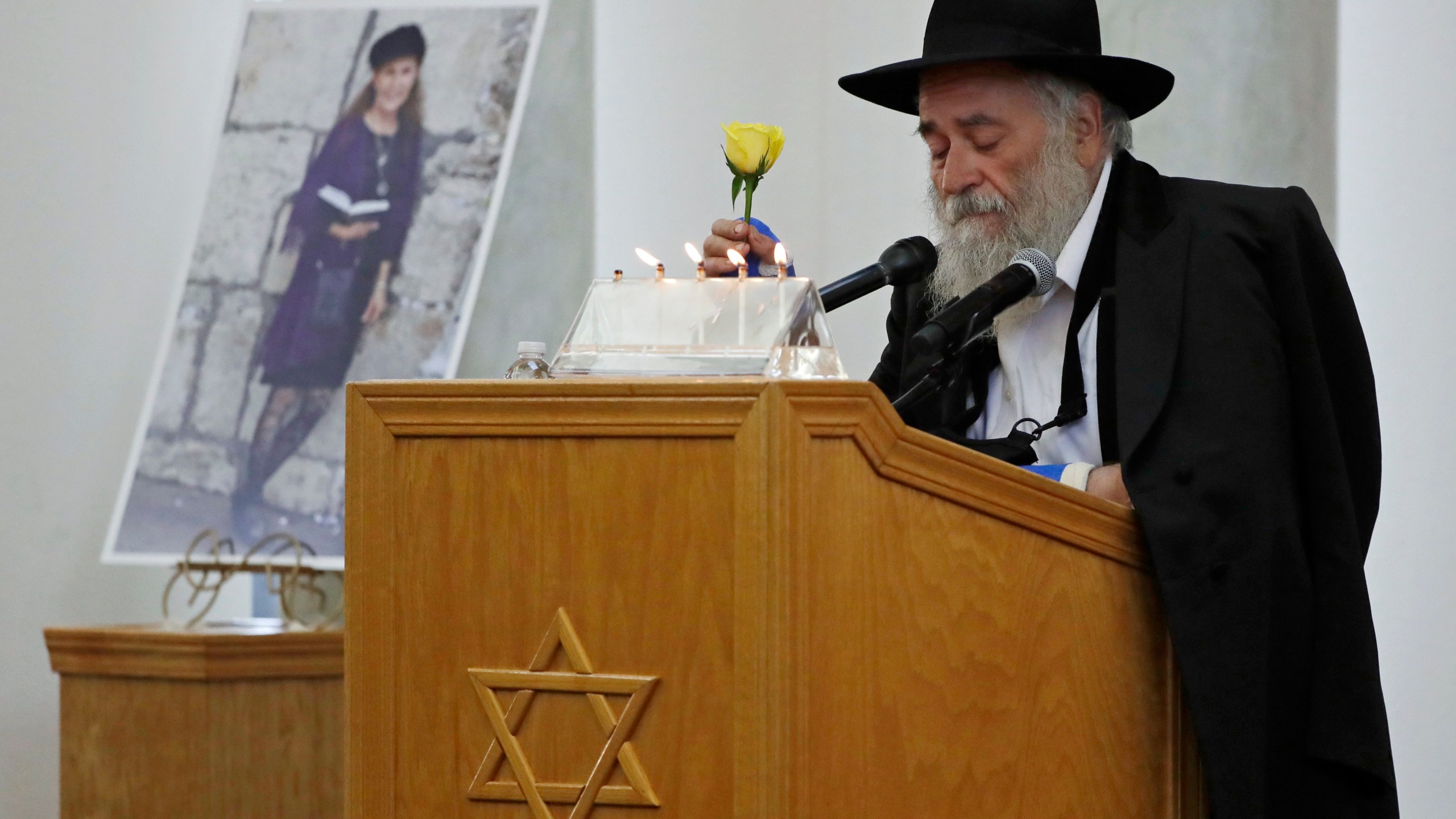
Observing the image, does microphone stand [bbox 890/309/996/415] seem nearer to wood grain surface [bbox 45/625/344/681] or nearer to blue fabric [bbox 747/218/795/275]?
blue fabric [bbox 747/218/795/275]

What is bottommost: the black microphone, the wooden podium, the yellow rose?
the wooden podium

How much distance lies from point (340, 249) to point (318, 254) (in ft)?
0.18

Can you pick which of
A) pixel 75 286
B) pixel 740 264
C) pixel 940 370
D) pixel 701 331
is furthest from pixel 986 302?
pixel 75 286

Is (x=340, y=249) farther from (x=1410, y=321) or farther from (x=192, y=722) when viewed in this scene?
(x=1410, y=321)

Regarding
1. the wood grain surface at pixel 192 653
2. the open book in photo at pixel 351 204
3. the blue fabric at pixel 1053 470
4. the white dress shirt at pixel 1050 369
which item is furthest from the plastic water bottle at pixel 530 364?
the open book in photo at pixel 351 204

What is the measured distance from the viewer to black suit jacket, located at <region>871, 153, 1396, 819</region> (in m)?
1.64

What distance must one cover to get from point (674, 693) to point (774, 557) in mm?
163

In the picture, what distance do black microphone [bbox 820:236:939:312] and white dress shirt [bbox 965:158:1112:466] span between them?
10.8 inches

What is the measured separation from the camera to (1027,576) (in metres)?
1.49

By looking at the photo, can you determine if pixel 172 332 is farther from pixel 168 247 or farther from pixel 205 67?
pixel 205 67

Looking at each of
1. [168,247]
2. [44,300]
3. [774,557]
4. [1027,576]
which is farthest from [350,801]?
[168,247]

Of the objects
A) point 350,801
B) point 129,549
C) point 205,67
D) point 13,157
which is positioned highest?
point 205,67

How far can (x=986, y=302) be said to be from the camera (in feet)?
6.00

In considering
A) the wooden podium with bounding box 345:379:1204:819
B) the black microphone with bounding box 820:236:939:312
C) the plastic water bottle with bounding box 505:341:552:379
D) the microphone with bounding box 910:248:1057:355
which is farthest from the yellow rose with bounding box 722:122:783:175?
the wooden podium with bounding box 345:379:1204:819
